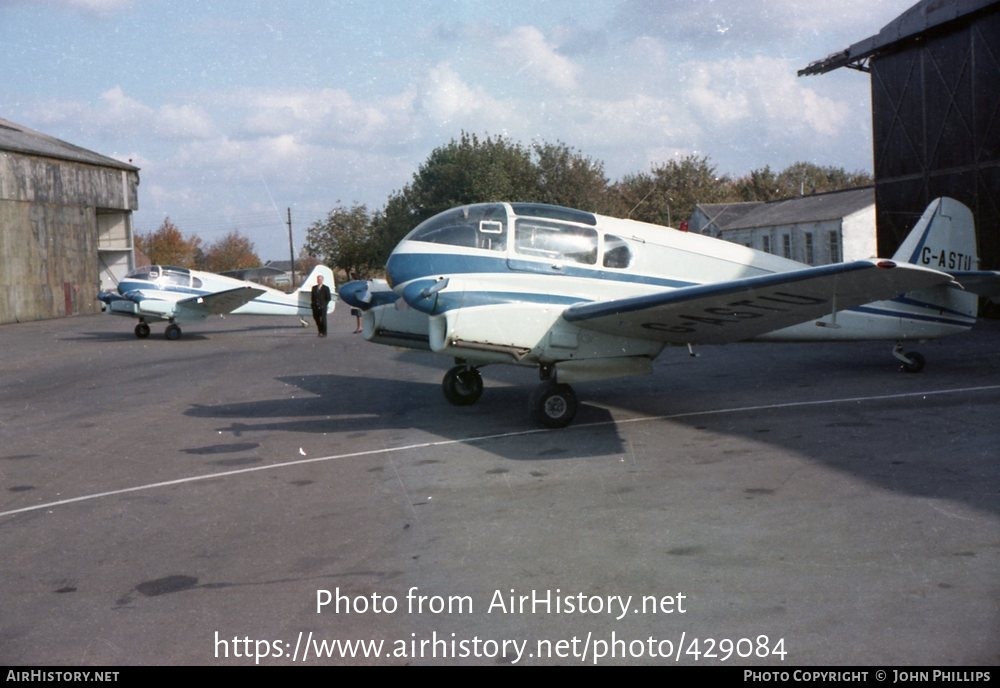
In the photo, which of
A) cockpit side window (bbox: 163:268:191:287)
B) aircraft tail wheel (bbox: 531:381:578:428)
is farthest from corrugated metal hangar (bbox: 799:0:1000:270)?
cockpit side window (bbox: 163:268:191:287)

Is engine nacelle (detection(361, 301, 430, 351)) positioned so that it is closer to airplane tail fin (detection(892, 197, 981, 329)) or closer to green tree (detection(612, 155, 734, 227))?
airplane tail fin (detection(892, 197, 981, 329))

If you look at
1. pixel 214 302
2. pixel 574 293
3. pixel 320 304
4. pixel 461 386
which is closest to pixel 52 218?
pixel 214 302

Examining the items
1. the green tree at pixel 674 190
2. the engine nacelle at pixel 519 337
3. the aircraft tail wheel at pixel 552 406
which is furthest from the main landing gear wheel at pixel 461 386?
the green tree at pixel 674 190

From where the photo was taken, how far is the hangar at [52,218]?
44906mm

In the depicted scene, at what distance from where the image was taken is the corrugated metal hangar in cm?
2280

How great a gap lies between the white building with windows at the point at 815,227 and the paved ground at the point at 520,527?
104 ft

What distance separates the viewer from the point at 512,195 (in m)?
60.1

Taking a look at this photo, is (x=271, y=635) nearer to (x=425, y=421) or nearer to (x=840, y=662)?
(x=840, y=662)

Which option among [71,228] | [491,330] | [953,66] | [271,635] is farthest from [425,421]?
[71,228]

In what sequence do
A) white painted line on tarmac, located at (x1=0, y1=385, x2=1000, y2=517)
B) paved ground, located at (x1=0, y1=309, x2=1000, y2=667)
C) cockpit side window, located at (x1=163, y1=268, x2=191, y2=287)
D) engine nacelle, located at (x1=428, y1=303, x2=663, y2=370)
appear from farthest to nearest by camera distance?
cockpit side window, located at (x1=163, y1=268, x2=191, y2=287) → engine nacelle, located at (x1=428, y1=303, x2=663, y2=370) → white painted line on tarmac, located at (x1=0, y1=385, x2=1000, y2=517) → paved ground, located at (x1=0, y1=309, x2=1000, y2=667)

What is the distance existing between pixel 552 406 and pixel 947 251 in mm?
7745

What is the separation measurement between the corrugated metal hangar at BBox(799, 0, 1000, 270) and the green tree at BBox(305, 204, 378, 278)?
58525mm

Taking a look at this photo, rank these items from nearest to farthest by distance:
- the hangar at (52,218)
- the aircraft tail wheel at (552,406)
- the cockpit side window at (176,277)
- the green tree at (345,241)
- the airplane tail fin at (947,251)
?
the aircraft tail wheel at (552,406) < the airplane tail fin at (947,251) < the cockpit side window at (176,277) < the hangar at (52,218) < the green tree at (345,241)

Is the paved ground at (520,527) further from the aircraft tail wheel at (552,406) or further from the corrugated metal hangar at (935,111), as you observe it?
the corrugated metal hangar at (935,111)
